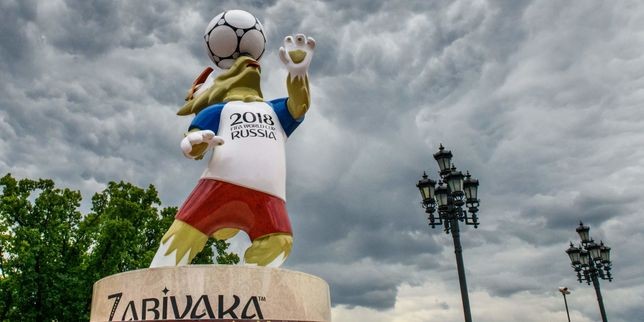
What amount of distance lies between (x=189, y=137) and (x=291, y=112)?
1.39 metres

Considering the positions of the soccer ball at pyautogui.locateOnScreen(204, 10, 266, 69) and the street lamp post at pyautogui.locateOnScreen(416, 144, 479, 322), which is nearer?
Result: the soccer ball at pyautogui.locateOnScreen(204, 10, 266, 69)

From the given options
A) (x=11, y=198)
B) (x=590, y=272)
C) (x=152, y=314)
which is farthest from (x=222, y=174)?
(x=590, y=272)

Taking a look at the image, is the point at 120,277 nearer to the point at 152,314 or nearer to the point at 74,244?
the point at 152,314

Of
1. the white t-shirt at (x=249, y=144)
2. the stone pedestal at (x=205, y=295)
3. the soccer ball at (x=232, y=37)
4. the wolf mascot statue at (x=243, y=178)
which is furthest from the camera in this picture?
the soccer ball at (x=232, y=37)

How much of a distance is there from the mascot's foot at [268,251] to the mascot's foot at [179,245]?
59 centimetres

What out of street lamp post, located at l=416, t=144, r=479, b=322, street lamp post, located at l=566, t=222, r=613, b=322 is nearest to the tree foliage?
street lamp post, located at l=416, t=144, r=479, b=322

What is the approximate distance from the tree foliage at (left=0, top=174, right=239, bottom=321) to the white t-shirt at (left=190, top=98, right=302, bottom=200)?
9576 millimetres

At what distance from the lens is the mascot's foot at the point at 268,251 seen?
6301 mm

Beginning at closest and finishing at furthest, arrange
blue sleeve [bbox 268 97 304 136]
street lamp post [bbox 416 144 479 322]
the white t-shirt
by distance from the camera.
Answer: the white t-shirt
blue sleeve [bbox 268 97 304 136]
street lamp post [bbox 416 144 479 322]

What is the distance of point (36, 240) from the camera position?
1429cm

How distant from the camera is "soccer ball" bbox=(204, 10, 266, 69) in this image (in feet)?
24.7

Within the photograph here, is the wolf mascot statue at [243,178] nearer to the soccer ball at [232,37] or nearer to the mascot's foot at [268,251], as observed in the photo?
the mascot's foot at [268,251]

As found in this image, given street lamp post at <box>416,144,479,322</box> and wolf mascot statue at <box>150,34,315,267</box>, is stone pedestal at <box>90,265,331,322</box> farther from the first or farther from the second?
street lamp post at <box>416,144,479,322</box>

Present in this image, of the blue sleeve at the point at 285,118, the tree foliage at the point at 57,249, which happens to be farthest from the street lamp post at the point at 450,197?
the tree foliage at the point at 57,249
